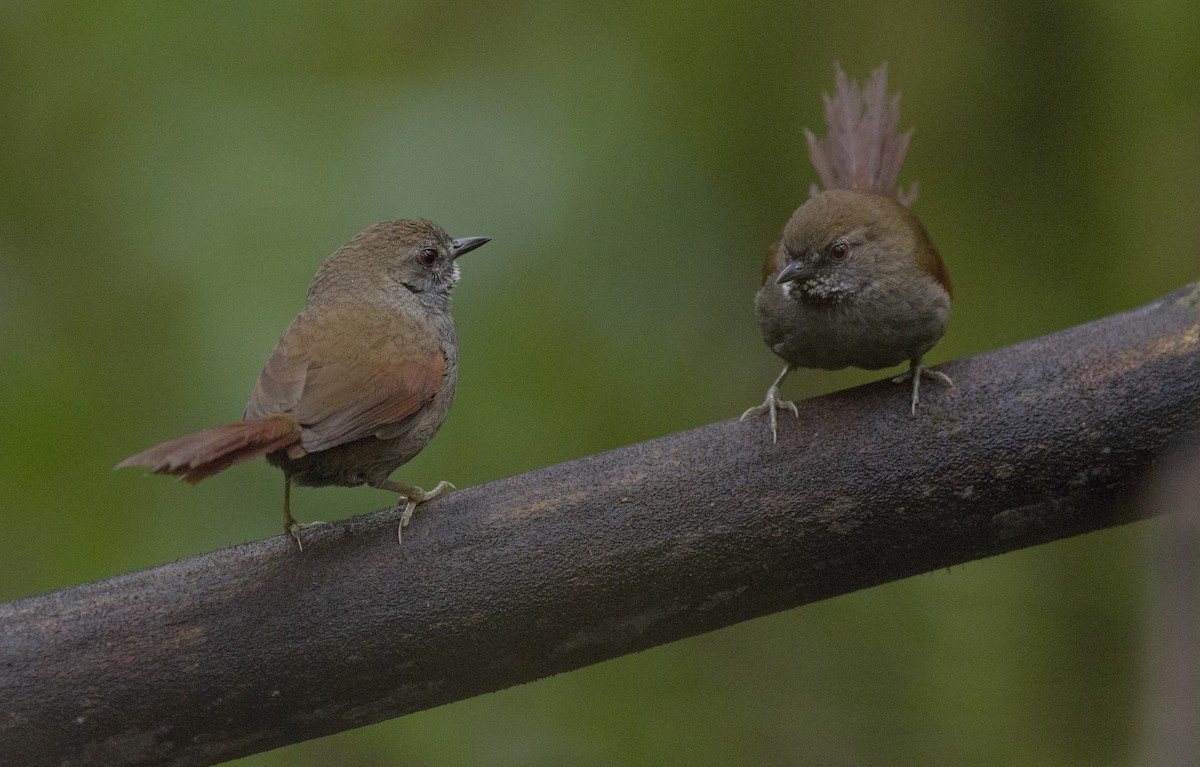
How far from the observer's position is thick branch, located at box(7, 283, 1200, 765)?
2734mm

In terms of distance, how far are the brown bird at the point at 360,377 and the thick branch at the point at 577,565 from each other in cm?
20

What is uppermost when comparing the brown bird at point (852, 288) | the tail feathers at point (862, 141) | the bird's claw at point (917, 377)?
the tail feathers at point (862, 141)

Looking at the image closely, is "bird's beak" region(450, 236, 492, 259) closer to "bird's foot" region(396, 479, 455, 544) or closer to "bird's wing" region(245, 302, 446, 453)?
"bird's wing" region(245, 302, 446, 453)

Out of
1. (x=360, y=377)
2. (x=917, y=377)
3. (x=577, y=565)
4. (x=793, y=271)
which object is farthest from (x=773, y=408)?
(x=360, y=377)

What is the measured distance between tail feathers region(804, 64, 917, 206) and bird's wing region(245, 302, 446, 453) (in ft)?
4.45

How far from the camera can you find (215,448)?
8.04 ft

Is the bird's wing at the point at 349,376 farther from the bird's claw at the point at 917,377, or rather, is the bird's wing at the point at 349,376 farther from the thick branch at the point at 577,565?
the bird's claw at the point at 917,377

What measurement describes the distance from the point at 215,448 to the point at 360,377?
1.91 feet

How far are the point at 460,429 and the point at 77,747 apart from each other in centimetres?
138

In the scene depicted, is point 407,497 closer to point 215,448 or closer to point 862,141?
point 215,448

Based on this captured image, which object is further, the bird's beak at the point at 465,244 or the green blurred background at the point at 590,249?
the bird's beak at the point at 465,244

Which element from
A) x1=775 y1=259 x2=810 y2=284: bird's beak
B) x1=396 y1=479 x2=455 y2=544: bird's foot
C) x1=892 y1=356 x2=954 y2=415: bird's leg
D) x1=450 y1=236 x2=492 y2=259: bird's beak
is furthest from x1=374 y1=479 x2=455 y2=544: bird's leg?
x1=892 y1=356 x2=954 y2=415: bird's leg

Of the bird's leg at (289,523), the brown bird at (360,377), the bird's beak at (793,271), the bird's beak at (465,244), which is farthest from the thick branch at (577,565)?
the bird's beak at (465,244)

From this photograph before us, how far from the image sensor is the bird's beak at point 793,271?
3328 mm
